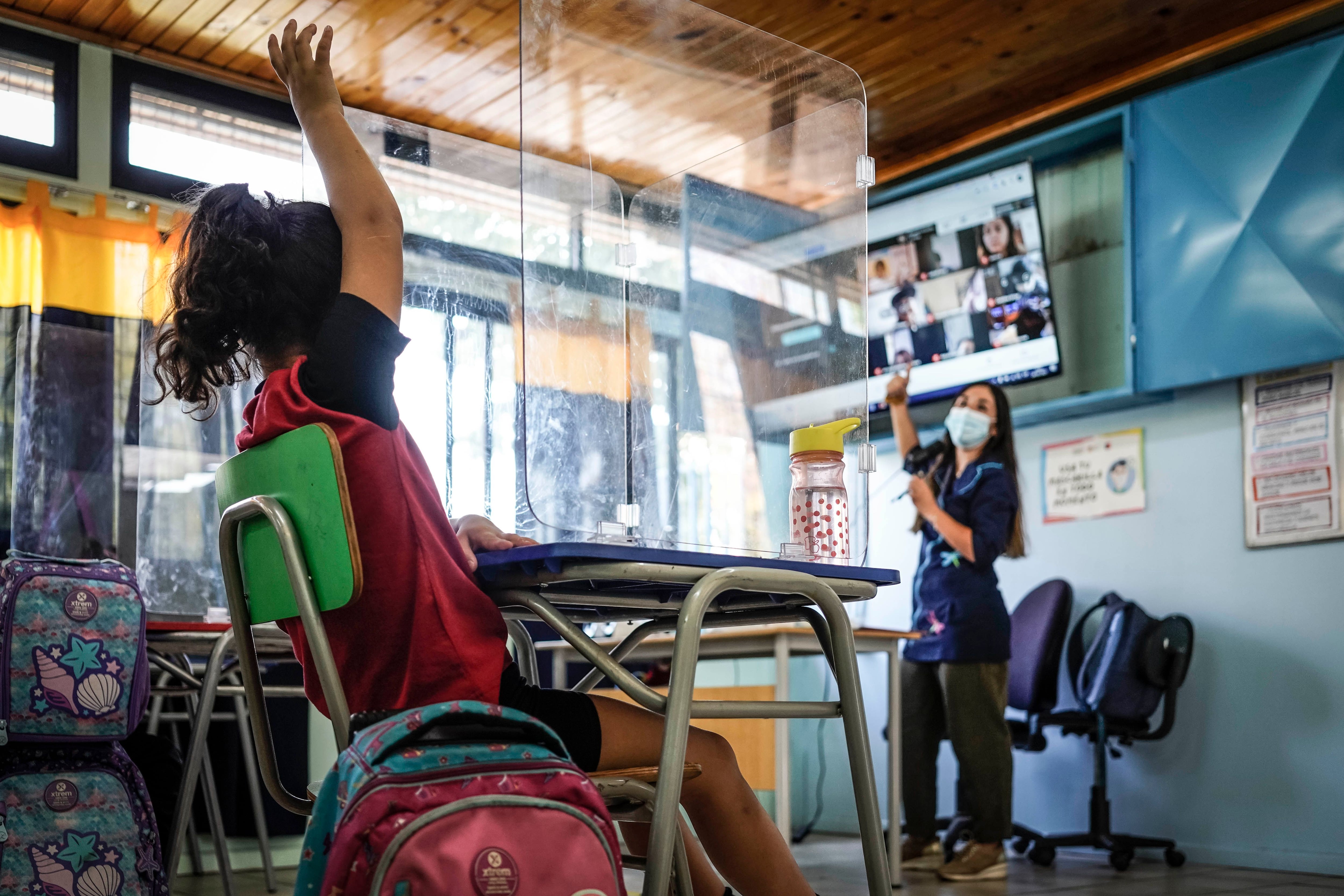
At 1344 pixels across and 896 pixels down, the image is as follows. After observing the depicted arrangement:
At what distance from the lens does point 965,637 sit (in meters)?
3.43

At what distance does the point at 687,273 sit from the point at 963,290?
9.54 feet

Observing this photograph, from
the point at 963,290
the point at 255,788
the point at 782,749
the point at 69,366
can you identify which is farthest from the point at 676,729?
the point at 963,290

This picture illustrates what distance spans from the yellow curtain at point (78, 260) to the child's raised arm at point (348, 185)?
2.77 metres

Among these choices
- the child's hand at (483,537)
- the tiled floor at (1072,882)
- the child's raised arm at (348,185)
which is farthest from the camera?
the tiled floor at (1072,882)

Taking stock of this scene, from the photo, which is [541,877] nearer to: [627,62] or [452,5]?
[627,62]

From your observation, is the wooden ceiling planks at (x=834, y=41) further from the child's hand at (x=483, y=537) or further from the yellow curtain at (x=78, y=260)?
the child's hand at (x=483, y=537)

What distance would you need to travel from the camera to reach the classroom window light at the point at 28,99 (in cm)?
407

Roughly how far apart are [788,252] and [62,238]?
3027 millimetres

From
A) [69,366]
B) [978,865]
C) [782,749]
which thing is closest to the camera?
[782,749]

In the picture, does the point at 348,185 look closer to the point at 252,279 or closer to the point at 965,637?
the point at 252,279

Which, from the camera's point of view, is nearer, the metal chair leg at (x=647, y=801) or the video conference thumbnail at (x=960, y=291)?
the metal chair leg at (x=647, y=801)

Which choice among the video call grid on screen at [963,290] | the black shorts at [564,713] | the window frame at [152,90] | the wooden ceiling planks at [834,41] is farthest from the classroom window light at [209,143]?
the black shorts at [564,713]

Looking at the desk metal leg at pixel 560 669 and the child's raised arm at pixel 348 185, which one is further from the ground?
the child's raised arm at pixel 348 185

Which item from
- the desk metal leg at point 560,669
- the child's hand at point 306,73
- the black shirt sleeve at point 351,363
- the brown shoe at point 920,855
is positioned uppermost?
the child's hand at point 306,73
